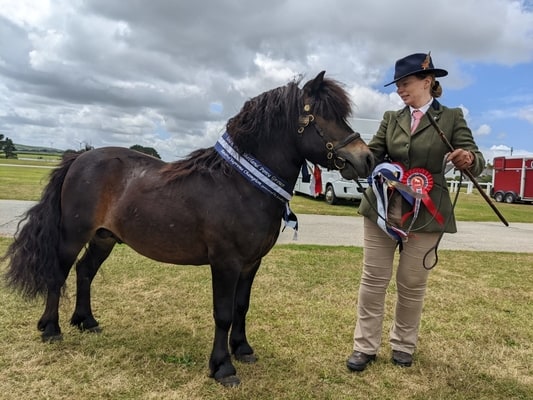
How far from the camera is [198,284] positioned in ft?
17.1

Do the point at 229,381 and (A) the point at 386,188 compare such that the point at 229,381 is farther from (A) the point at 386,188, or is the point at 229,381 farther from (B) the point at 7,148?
(B) the point at 7,148

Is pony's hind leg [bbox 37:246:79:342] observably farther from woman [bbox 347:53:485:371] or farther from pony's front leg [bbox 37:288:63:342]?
woman [bbox 347:53:485:371]

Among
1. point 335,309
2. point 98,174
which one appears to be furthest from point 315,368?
point 98,174

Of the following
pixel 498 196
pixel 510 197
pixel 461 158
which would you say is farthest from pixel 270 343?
pixel 498 196

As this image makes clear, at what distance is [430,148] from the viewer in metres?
3.03

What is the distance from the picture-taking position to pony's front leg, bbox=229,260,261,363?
3268 millimetres

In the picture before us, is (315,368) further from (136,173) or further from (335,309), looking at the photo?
(136,173)

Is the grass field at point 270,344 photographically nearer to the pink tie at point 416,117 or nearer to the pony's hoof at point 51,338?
the pony's hoof at point 51,338

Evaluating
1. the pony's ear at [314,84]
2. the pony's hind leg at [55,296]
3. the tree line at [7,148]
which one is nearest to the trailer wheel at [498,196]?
the pony's ear at [314,84]

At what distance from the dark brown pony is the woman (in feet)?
1.85

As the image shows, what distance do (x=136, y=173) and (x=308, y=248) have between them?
479 centimetres

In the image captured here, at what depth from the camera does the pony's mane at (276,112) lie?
2.77 metres

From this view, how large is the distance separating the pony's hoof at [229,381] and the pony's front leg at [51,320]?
1581mm

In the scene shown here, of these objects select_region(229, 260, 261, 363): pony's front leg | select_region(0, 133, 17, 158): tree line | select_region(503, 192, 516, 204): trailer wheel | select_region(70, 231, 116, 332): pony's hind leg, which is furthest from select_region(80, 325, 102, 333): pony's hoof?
select_region(0, 133, 17, 158): tree line
